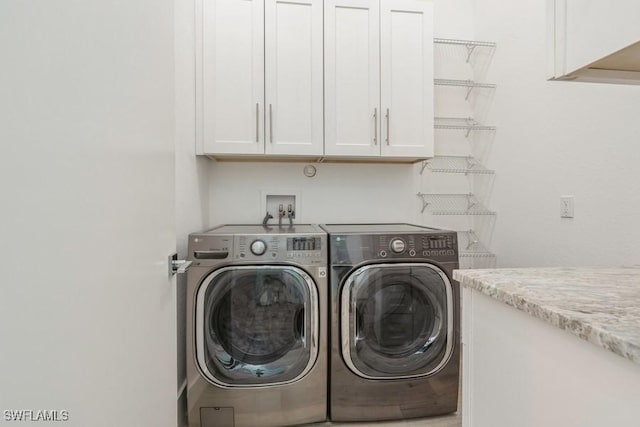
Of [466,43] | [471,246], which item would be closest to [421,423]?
[471,246]

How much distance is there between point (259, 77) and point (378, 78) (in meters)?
0.72

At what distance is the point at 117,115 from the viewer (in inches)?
25.7

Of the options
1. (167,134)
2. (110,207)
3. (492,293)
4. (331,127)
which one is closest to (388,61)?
(331,127)

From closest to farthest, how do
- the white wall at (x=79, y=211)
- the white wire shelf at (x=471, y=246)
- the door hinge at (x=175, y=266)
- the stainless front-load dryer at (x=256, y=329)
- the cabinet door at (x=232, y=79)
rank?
the white wall at (x=79, y=211), the door hinge at (x=175, y=266), the stainless front-load dryer at (x=256, y=329), the cabinet door at (x=232, y=79), the white wire shelf at (x=471, y=246)

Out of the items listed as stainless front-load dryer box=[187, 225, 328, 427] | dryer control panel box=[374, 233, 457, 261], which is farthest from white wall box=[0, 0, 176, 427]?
dryer control panel box=[374, 233, 457, 261]

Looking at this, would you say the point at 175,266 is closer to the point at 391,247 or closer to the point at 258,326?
the point at 258,326

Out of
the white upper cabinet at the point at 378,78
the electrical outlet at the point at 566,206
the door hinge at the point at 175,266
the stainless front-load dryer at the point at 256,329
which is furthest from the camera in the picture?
the white upper cabinet at the point at 378,78

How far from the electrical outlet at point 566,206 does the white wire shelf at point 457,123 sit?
0.81 meters

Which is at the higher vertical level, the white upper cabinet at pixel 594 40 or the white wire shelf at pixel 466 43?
the white wire shelf at pixel 466 43

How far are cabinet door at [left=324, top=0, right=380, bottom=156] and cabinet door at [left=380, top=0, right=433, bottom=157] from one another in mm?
52

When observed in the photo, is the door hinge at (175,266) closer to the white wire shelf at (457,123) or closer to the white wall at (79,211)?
the white wall at (79,211)

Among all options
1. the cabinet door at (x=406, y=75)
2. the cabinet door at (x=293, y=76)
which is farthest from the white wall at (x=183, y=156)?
the cabinet door at (x=406, y=75)

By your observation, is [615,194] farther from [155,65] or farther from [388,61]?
[155,65]

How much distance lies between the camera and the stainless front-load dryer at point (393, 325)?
1.64 metres
